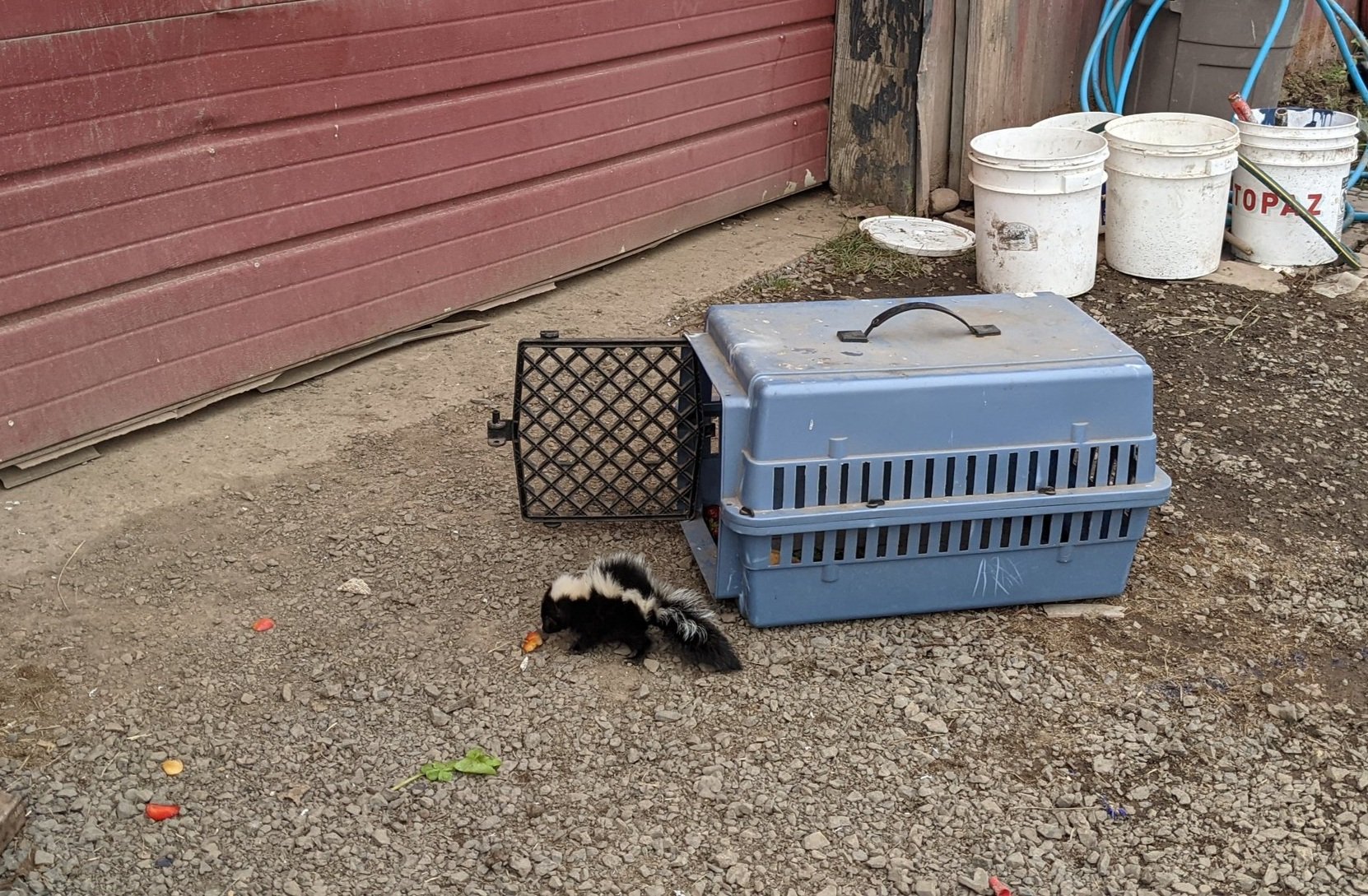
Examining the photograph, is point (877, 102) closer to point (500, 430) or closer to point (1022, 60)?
point (1022, 60)

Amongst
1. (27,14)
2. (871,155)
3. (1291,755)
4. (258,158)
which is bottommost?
(1291,755)

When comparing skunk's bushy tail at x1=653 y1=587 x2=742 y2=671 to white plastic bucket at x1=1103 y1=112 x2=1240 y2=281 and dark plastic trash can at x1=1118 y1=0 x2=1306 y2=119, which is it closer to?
white plastic bucket at x1=1103 y1=112 x2=1240 y2=281

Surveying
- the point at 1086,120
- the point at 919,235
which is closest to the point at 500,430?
the point at 919,235

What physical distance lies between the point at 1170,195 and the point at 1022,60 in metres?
1.45

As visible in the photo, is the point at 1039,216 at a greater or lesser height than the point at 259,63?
lesser

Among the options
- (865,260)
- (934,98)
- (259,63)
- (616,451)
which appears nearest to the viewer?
(616,451)

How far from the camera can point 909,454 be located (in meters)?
3.15

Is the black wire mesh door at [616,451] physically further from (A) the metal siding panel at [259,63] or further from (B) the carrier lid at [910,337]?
(A) the metal siding panel at [259,63]

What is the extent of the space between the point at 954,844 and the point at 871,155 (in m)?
4.57

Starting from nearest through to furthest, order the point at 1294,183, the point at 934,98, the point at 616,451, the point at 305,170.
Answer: the point at 616,451
the point at 305,170
the point at 1294,183
the point at 934,98

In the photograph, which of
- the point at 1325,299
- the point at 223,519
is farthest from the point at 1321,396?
the point at 223,519

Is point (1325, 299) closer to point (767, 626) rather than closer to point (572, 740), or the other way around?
point (767, 626)

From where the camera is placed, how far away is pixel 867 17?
21.0 feet

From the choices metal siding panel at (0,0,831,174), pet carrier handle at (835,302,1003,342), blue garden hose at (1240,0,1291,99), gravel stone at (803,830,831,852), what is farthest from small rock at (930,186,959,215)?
gravel stone at (803,830,831,852)
